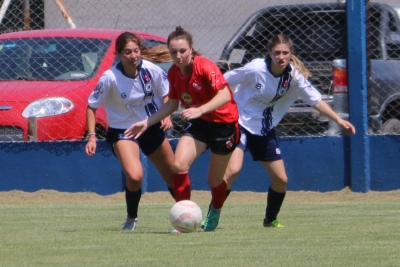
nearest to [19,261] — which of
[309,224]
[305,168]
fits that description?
[309,224]

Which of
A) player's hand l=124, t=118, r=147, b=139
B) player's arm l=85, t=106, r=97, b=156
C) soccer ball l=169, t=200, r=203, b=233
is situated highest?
player's hand l=124, t=118, r=147, b=139

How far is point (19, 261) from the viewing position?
6.73 m

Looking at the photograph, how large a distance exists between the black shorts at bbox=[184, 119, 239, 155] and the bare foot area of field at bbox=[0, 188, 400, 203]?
12.0 ft

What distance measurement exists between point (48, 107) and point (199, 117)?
3.98m

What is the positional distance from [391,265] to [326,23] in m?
6.72

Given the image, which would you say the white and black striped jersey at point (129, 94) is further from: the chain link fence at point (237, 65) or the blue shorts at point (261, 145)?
the chain link fence at point (237, 65)

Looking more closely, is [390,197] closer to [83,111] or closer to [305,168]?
[305,168]

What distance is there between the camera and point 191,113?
796cm

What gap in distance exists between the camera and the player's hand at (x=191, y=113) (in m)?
7.93

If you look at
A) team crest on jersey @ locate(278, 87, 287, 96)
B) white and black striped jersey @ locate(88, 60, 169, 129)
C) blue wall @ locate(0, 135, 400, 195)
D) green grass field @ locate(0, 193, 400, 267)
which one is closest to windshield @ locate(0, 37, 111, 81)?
blue wall @ locate(0, 135, 400, 195)

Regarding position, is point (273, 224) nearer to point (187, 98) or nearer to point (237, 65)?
point (187, 98)

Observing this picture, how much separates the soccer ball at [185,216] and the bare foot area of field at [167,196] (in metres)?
3.92

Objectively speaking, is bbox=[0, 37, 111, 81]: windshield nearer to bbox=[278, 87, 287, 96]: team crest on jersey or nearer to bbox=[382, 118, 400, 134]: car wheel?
bbox=[382, 118, 400, 134]: car wheel

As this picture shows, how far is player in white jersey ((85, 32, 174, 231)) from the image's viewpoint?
888 centimetres
